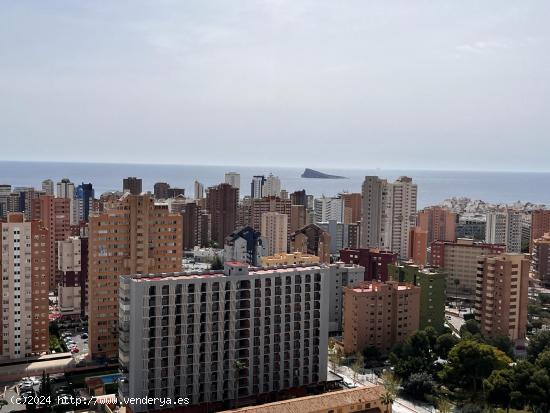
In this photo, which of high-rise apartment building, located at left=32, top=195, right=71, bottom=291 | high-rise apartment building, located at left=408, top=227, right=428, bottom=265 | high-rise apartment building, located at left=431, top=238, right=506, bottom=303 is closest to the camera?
high-rise apartment building, located at left=431, top=238, right=506, bottom=303

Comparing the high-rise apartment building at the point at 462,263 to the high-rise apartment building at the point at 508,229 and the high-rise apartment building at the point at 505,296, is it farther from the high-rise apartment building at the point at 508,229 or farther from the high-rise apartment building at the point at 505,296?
the high-rise apartment building at the point at 508,229

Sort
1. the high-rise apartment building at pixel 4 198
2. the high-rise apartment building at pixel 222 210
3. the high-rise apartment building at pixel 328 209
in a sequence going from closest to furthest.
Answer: the high-rise apartment building at pixel 222 210 < the high-rise apartment building at pixel 4 198 < the high-rise apartment building at pixel 328 209

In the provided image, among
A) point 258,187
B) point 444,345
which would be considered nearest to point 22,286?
point 444,345

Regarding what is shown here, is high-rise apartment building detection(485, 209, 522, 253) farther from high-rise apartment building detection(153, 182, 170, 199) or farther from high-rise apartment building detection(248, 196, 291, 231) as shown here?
high-rise apartment building detection(153, 182, 170, 199)

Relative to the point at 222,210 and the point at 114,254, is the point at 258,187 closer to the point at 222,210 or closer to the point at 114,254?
the point at 222,210

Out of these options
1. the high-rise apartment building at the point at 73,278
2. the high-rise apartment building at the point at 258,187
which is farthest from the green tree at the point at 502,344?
the high-rise apartment building at the point at 258,187

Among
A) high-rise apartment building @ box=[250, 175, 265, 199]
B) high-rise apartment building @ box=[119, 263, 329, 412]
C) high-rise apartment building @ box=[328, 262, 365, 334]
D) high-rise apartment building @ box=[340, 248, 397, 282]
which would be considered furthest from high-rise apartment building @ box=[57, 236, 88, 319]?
high-rise apartment building @ box=[250, 175, 265, 199]

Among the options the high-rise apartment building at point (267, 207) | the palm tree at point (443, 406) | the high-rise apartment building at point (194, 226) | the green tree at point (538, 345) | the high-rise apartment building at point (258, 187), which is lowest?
the palm tree at point (443, 406)
